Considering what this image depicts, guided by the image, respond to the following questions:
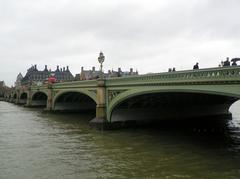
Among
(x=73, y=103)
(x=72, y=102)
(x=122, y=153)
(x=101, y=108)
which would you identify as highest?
(x=72, y=102)

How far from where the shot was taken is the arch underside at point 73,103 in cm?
4312

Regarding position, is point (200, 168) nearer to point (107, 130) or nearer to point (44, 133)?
point (107, 130)

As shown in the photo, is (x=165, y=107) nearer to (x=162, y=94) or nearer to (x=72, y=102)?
(x=162, y=94)

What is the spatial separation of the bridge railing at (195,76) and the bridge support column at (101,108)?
13.4 feet

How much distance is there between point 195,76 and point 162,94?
5888 millimetres

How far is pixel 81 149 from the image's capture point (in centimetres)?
1758

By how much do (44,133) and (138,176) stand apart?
1358cm

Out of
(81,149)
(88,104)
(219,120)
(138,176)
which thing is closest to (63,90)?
(88,104)

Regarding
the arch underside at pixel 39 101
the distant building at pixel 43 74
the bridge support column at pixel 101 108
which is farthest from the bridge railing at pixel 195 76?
the distant building at pixel 43 74

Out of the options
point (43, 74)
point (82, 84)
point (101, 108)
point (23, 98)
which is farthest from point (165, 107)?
point (43, 74)

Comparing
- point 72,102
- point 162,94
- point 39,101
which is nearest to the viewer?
point 162,94

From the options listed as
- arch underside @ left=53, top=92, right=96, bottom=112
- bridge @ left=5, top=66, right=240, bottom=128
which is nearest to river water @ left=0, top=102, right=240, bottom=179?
bridge @ left=5, top=66, right=240, bottom=128

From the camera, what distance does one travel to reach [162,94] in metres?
20.7

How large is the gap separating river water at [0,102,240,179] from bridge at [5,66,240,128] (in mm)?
2017
